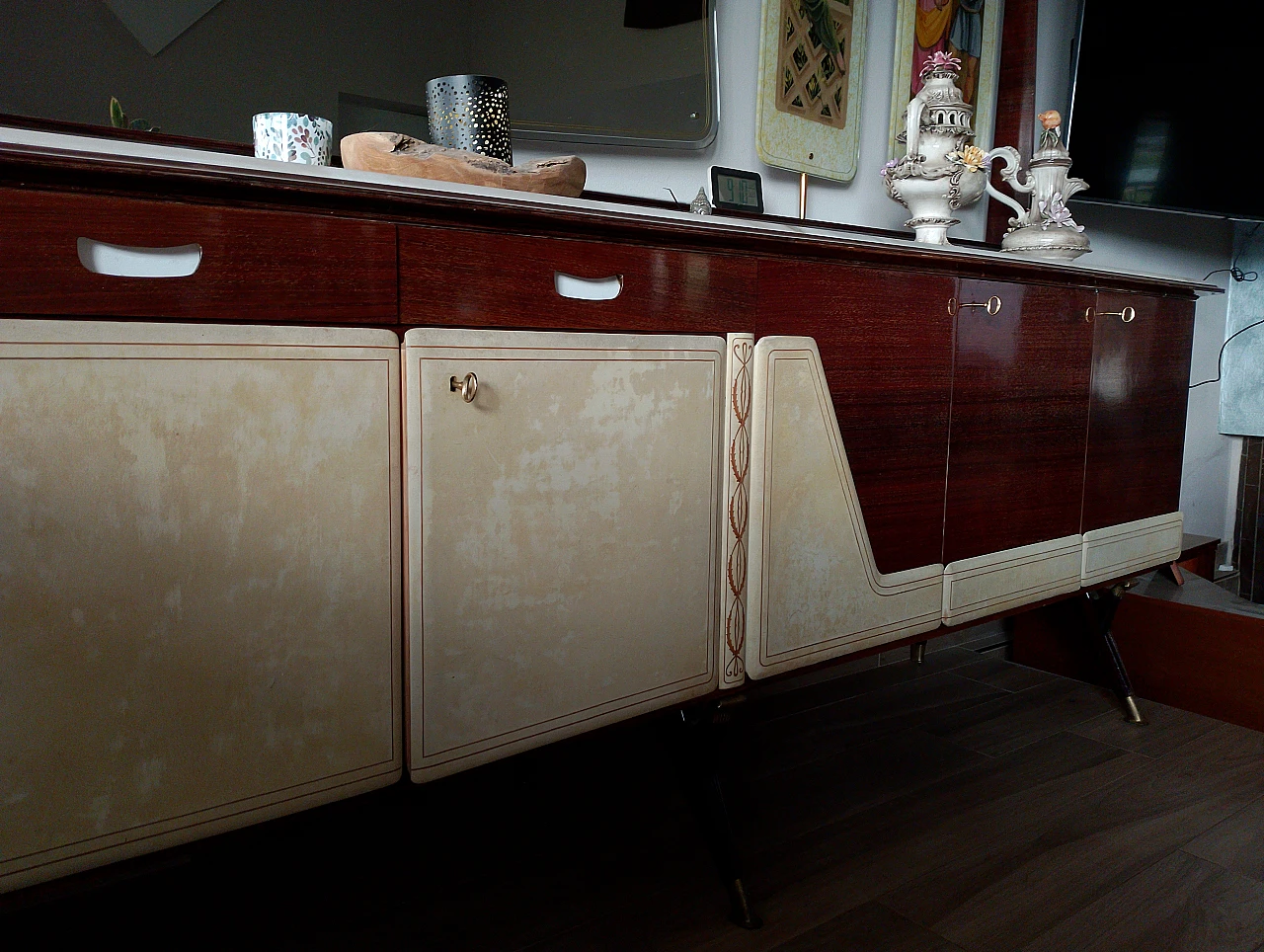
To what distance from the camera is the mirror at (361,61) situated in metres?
1.00

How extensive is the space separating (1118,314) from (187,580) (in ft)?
4.88

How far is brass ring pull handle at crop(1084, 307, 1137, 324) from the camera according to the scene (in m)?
1.55

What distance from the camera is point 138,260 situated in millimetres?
706

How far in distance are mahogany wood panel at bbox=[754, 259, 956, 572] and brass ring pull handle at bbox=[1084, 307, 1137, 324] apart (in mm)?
381

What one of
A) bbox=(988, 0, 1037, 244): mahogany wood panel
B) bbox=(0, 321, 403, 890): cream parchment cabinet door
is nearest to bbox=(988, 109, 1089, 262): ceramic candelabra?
bbox=(988, 0, 1037, 244): mahogany wood panel

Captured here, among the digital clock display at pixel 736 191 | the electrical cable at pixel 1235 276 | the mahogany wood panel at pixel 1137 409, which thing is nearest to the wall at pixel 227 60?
the digital clock display at pixel 736 191

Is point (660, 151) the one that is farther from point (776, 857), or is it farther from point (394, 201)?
point (776, 857)

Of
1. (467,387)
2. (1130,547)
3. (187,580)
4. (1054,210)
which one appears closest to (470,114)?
(467,387)

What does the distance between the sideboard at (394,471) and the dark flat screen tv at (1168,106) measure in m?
1.20

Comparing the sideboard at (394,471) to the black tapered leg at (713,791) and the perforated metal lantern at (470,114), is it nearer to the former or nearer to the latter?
the black tapered leg at (713,791)

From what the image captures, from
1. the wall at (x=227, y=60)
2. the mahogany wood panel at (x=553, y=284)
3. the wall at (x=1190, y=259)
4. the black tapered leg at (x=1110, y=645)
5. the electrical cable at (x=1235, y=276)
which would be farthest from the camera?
the electrical cable at (x=1235, y=276)

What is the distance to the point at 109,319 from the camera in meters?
0.69

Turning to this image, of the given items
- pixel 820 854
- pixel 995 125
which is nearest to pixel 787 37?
pixel 995 125

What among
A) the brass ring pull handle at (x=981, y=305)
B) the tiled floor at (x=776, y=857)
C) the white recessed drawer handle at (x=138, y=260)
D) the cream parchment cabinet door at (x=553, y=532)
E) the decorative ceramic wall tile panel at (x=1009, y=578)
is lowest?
the tiled floor at (x=776, y=857)
